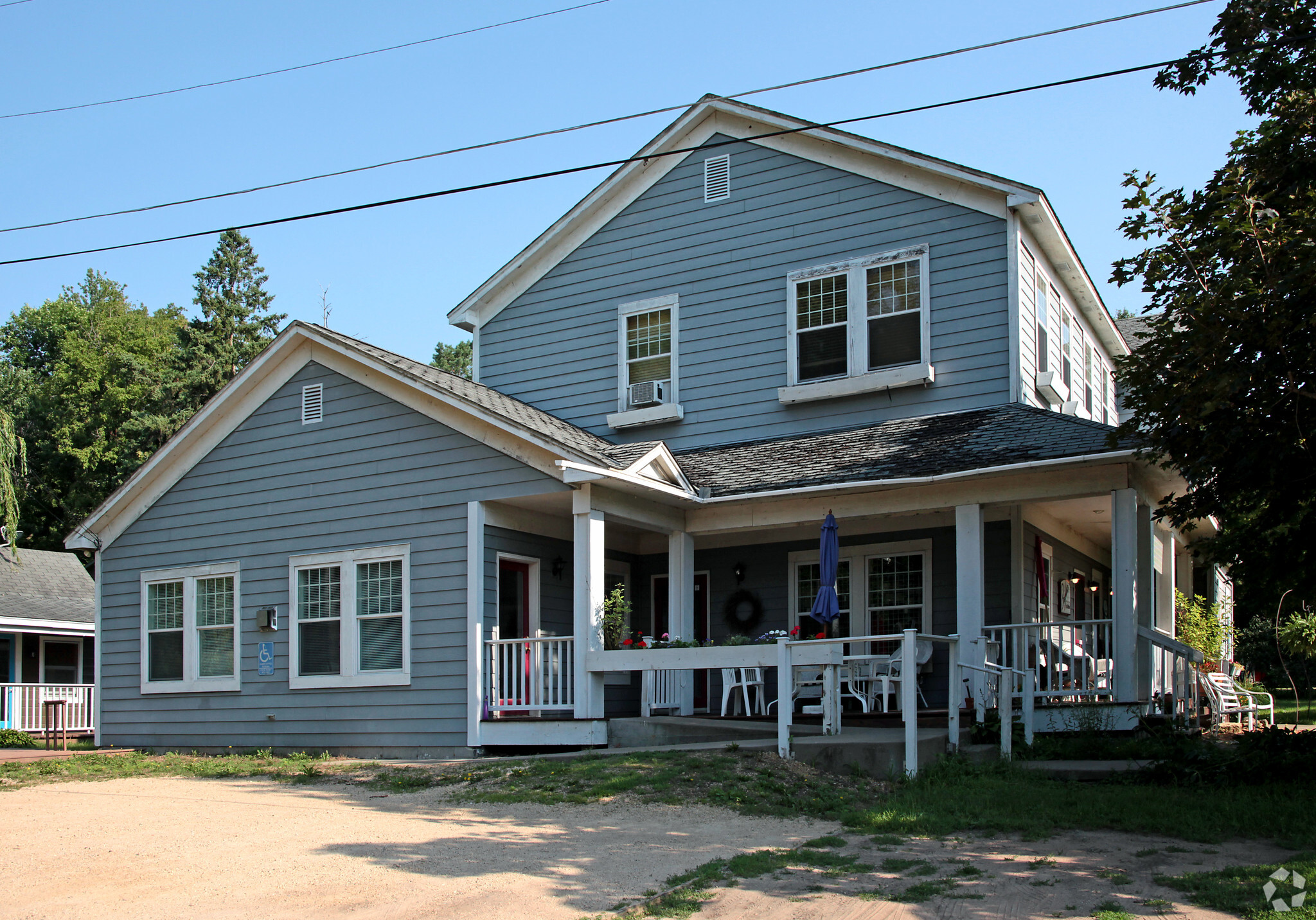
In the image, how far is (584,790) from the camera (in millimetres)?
9070

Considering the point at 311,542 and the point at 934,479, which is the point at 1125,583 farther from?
the point at 311,542

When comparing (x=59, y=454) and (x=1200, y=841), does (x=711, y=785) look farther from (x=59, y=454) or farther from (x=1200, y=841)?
(x=59, y=454)

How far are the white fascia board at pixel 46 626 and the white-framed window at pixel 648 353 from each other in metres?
13.5

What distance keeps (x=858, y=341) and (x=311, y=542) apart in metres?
7.27

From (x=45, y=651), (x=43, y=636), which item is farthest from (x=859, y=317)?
(x=45, y=651)

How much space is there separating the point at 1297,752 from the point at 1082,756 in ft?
6.18

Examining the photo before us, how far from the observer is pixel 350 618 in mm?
13867

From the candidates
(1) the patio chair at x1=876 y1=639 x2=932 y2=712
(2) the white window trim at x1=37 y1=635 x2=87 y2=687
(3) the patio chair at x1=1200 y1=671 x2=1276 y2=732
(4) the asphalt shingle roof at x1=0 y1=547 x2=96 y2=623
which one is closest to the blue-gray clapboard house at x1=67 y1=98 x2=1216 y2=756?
(1) the patio chair at x1=876 y1=639 x2=932 y2=712

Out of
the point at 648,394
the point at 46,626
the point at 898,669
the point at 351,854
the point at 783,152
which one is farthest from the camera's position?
the point at 46,626

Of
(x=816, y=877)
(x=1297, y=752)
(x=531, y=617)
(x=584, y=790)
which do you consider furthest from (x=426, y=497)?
(x=1297, y=752)

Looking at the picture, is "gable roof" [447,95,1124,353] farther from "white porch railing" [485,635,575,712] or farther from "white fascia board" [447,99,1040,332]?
"white porch railing" [485,635,575,712]

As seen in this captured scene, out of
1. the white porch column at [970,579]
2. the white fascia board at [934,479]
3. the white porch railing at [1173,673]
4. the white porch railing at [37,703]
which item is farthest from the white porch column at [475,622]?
the white porch railing at [37,703]

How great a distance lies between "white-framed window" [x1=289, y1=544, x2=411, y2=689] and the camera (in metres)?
13.6

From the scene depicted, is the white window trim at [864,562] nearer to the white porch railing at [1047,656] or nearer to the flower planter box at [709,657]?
the white porch railing at [1047,656]
